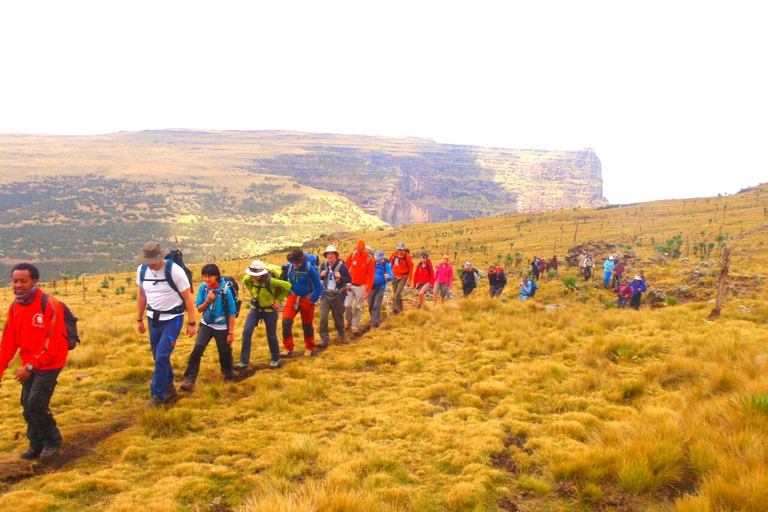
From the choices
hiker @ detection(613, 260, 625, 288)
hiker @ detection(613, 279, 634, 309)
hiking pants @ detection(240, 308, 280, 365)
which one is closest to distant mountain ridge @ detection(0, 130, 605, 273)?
hiker @ detection(613, 260, 625, 288)

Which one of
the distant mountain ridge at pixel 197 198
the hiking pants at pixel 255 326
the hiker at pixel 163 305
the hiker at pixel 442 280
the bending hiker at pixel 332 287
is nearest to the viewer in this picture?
the hiker at pixel 163 305

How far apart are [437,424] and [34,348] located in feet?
14.7

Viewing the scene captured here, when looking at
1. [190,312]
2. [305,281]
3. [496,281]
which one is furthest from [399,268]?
[190,312]

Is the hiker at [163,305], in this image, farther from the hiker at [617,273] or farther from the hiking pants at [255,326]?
the hiker at [617,273]

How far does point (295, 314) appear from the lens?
331 inches

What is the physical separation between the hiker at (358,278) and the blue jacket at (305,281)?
1.57m

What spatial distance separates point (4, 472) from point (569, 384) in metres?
6.91

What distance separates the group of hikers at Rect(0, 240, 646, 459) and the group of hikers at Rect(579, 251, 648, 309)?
26.9ft

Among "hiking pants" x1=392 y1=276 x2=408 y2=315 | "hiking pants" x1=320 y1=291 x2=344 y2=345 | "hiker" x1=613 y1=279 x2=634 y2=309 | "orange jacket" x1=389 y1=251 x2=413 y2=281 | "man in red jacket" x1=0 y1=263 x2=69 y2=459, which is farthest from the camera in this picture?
"hiker" x1=613 y1=279 x2=634 y2=309

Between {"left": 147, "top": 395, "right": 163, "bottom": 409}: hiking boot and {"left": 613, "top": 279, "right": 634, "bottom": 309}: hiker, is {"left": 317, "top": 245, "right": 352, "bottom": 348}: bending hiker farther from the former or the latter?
{"left": 613, "top": 279, "right": 634, "bottom": 309}: hiker

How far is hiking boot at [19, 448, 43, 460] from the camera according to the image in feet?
14.8

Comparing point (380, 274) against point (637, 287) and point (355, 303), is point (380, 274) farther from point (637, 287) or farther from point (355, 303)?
point (637, 287)

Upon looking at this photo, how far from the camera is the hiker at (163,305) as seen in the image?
223 inches

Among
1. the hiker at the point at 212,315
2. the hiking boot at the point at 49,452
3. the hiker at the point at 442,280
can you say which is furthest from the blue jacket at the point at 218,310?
the hiker at the point at 442,280
